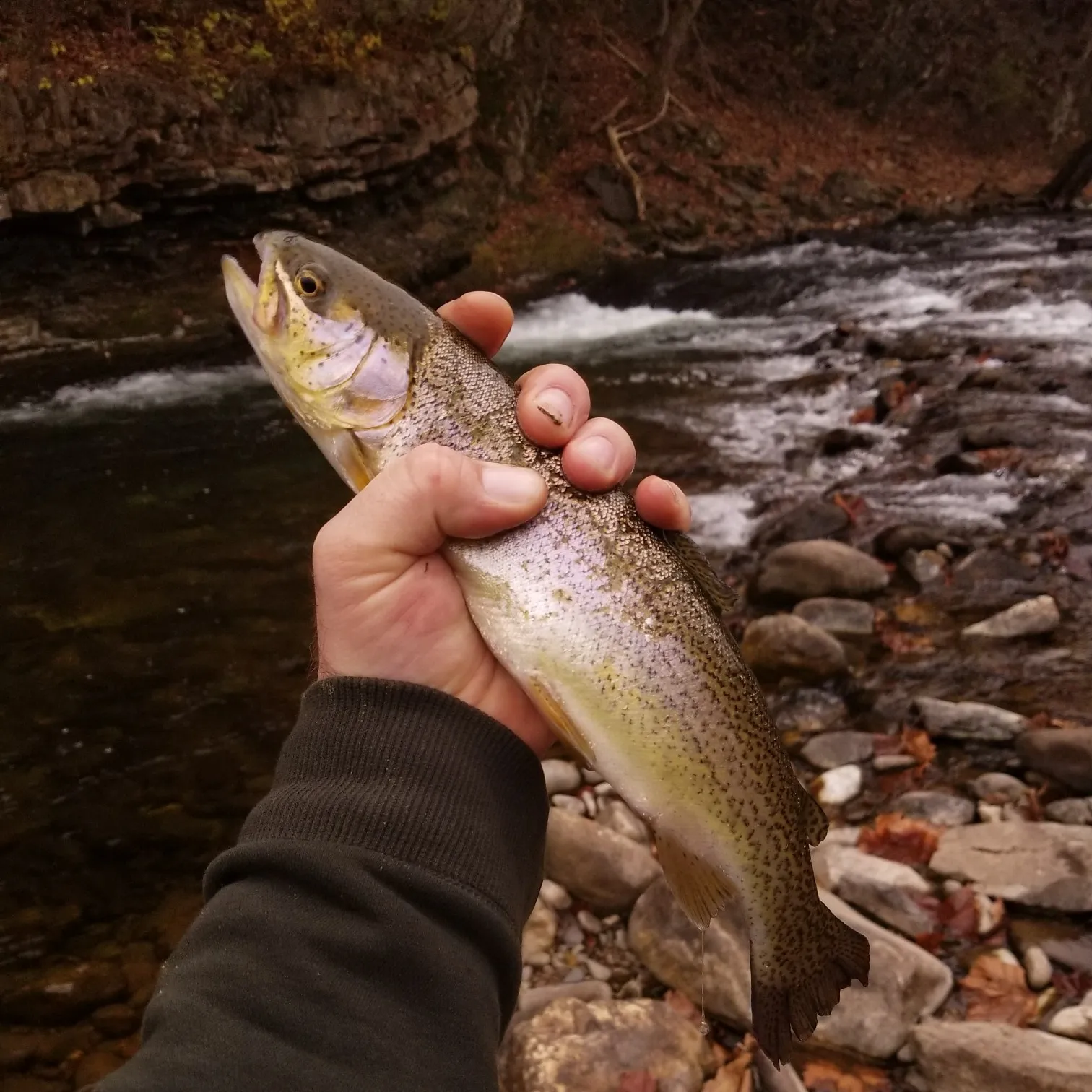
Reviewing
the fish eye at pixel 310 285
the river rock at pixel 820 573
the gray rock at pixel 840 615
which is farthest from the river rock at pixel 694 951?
the river rock at pixel 820 573

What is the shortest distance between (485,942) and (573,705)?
0.63 meters

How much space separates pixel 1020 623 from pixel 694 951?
3.78 metres

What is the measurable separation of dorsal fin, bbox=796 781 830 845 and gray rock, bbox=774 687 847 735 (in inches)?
112

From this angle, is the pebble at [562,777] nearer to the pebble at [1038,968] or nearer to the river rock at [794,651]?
the river rock at [794,651]

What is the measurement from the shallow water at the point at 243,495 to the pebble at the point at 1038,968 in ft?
8.62

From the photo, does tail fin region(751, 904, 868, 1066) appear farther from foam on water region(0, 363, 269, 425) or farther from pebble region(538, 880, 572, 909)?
foam on water region(0, 363, 269, 425)

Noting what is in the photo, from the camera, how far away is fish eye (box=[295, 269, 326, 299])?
94.7 inches

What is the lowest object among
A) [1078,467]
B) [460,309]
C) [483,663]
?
[1078,467]

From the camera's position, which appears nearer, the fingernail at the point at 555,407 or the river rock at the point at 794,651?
the fingernail at the point at 555,407

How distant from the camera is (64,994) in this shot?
3852 mm

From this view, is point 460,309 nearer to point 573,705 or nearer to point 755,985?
point 573,705

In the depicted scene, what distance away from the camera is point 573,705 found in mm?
2250

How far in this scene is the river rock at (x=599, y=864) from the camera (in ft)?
12.9

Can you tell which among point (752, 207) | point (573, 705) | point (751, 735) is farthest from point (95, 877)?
point (752, 207)
